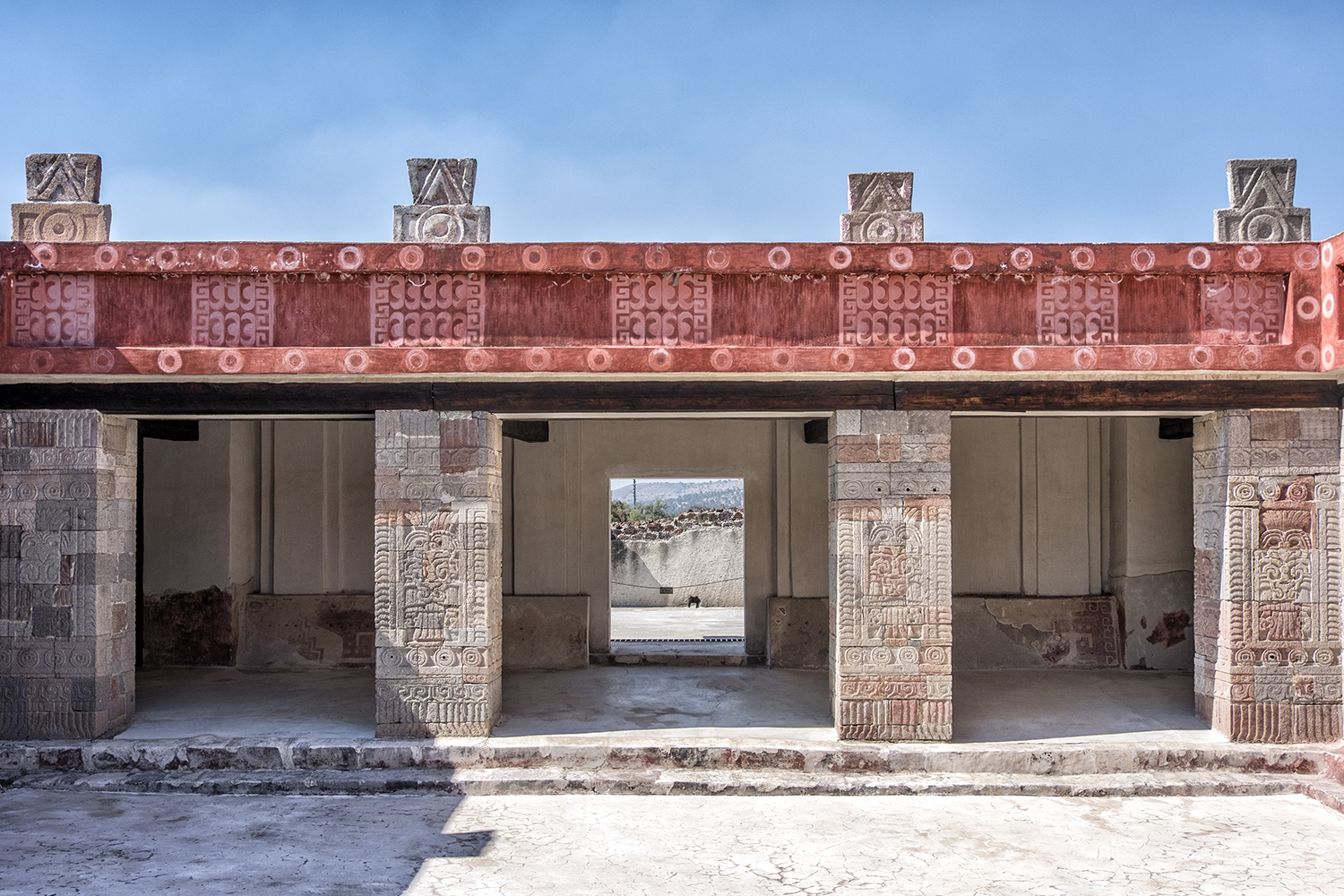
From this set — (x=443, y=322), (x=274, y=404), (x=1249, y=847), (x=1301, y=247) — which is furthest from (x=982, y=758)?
(x=274, y=404)

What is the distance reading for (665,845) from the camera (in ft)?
13.7

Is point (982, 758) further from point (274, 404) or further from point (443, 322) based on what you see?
point (274, 404)

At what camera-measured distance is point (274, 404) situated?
17.2 ft

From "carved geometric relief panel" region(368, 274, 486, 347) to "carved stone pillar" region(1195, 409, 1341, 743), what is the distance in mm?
4257

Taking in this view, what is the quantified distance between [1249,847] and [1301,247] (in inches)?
124

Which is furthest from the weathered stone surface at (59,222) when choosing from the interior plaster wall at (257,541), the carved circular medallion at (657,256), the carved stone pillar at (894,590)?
the carved stone pillar at (894,590)

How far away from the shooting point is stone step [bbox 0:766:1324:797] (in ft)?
15.8

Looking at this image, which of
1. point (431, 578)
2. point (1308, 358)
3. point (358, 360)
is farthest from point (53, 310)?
point (1308, 358)

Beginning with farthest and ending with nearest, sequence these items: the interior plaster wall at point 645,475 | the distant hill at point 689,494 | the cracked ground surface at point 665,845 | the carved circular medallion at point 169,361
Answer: the distant hill at point 689,494, the interior plaster wall at point 645,475, the carved circular medallion at point 169,361, the cracked ground surface at point 665,845

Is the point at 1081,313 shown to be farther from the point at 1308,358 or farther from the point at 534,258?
the point at 534,258

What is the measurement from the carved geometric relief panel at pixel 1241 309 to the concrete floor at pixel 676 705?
224 centimetres

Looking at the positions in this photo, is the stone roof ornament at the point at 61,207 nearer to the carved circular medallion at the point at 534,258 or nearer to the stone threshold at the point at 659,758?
the carved circular medallion at the point at 534,258

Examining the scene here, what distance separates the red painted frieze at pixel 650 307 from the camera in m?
5.09

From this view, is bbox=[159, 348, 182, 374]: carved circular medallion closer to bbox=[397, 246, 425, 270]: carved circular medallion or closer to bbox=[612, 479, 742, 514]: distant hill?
bbox=[397, 246, 425, 270]: carved circular medallion
